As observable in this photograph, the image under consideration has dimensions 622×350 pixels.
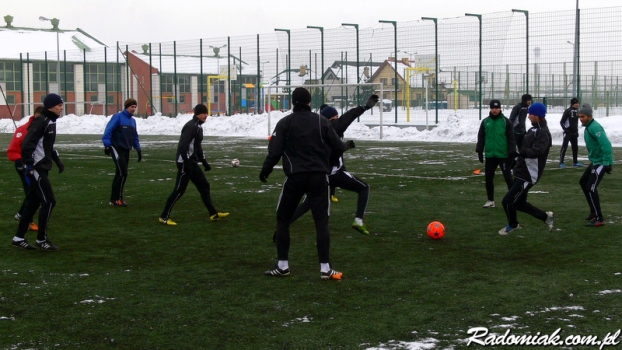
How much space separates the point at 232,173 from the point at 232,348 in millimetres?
13457

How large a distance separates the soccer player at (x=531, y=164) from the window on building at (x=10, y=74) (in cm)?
6701

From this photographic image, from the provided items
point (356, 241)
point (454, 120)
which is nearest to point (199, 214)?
point (356, 241)

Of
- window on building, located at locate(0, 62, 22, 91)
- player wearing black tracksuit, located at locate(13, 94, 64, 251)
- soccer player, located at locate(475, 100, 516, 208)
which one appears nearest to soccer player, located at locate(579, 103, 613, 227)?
soccer player, located at locate(475, 100, 516, 208)

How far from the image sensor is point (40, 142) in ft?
30.6

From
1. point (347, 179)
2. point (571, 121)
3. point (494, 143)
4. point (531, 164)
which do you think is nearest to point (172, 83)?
point (571, 121)

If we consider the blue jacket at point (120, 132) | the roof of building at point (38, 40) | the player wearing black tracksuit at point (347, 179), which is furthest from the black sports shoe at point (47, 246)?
the roof of building at point (38, 40)

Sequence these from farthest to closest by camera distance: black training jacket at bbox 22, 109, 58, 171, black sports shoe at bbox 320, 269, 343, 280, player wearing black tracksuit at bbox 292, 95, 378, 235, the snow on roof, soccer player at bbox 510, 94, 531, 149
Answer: the snow on roof
soccer player at bbox 510, 94, 531, 149
player wearing black tracksuit at bbox 292, 95, 378, 235
black training jacket at bbox 22, 109, 58, 171
black sports shoe at bbox 320, 269, 343, 280

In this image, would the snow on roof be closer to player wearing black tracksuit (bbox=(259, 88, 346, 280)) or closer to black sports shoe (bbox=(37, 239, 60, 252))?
black sports shoe (bbox=(37, 239, 60, 252))

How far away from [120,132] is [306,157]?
6.64 meters

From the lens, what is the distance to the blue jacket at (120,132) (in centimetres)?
1330

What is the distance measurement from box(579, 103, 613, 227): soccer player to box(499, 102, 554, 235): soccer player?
1.01m

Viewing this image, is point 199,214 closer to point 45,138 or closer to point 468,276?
point 45,138

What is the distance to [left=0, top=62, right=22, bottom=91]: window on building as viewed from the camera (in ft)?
232

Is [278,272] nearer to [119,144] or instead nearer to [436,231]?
[436,231]
